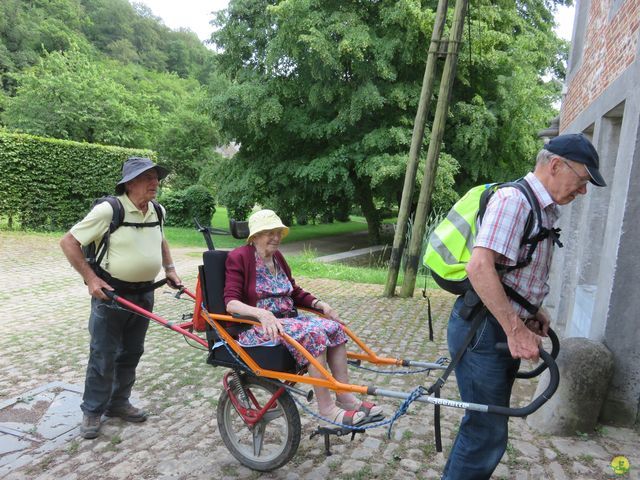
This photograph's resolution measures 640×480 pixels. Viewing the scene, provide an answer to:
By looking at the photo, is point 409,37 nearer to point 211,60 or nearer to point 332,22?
point 332,22

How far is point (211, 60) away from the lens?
19766 mm

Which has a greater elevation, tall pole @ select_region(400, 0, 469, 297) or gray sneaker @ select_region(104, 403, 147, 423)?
tall pole @ select_region(400, 0, 469, 297)

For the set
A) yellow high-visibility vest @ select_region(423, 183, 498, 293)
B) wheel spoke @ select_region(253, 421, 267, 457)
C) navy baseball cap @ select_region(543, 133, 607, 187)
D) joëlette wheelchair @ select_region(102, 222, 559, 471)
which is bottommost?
wheel spoke @ select_region(253, 421, 267, 457)

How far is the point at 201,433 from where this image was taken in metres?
3.91

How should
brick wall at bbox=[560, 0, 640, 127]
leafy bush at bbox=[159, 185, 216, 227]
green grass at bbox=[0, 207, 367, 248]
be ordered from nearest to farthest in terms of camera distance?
brick wall at bbox=[560, 0, 640, 127]
green grass at bbox=[0, 207, 367, 248]
leafy bush at bbox=[159, 185, 216, 227]

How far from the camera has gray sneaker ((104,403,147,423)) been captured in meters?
4.07

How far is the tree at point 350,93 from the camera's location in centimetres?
1499

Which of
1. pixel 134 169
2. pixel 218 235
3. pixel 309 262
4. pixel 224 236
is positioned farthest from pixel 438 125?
pixel 224 236

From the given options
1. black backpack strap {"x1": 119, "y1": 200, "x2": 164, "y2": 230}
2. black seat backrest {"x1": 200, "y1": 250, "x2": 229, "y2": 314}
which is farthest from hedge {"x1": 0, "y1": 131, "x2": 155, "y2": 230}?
black seat backrest {"x1": 200, "y1": 250, "x2": 229, "y2": 314}

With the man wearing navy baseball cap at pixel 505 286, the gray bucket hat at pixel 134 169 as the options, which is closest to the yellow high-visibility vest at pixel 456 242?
the man wearing navy baseball cap at pixel 505 286

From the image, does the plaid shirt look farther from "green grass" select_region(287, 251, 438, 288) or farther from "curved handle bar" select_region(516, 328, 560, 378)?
"green grass" select_region(287, 251, 438, 288)

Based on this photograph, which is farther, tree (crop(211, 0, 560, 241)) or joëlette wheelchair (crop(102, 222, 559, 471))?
tree (crop(211, 0, 560, 241))

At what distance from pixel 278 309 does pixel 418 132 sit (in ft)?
21.8

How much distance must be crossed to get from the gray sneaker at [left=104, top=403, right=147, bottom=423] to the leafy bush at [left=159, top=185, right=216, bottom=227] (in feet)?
62.2
